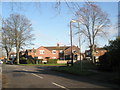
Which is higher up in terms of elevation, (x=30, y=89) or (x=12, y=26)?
(x=12, y=26)

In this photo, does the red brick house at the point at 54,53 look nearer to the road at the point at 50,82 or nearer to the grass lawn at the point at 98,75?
the grass lawn at the point at 98,75

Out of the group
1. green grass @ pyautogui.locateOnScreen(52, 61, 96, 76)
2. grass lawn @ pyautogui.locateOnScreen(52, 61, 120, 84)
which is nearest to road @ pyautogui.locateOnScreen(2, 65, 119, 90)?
grass lawn @ pyautogui.locateOnScreen(52, 61, 120, 84)

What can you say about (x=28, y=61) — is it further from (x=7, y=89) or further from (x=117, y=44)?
(x=7, y=89)

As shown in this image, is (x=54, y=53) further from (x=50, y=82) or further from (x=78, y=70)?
(x=50, y=82)

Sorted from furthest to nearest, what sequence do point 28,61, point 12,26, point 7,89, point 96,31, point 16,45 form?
point 28,61
point 16,45
point 12,26
point 96,31
point 7,89

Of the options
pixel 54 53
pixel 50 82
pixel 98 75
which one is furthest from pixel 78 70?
pixel 54 53

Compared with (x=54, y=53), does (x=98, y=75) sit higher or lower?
lower

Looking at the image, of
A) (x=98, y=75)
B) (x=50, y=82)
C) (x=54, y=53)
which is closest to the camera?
(x=50, y=82)

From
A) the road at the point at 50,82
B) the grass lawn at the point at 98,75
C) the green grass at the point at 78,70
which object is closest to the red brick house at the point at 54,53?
the green grass at the point at 78,70

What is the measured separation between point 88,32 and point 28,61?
25064mm

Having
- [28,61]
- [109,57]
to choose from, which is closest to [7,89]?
[109,57]

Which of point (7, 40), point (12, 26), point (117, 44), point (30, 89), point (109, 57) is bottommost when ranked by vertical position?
point (30, 89)

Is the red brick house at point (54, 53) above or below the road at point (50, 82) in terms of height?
above

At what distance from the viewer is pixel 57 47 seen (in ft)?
271
